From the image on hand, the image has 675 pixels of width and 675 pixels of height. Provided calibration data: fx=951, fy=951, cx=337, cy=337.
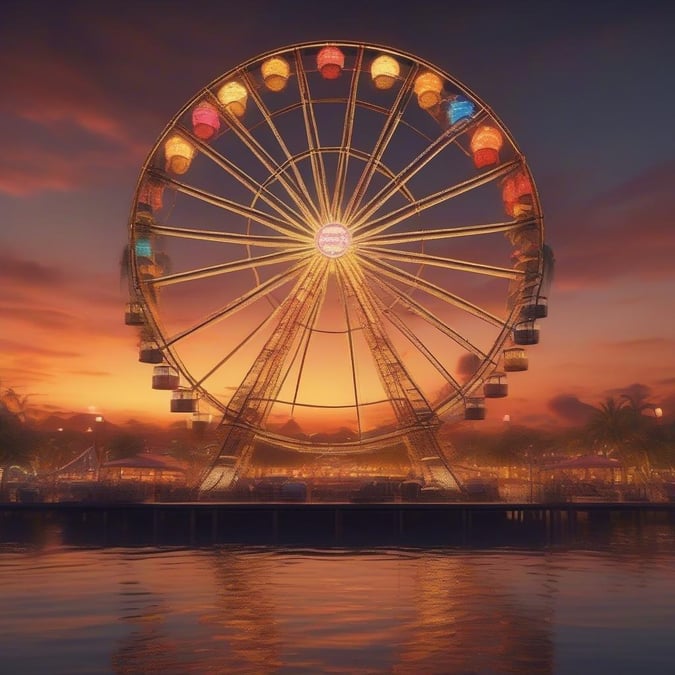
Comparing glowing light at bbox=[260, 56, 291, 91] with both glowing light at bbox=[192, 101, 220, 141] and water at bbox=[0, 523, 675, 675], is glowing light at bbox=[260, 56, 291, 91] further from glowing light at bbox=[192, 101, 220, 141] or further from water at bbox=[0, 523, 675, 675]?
water at bbox=[0, 523, 675, 675]

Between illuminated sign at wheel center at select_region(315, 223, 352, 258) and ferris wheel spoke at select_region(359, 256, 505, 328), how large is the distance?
1254 millimetres

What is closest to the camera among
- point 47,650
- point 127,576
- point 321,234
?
point 47,650

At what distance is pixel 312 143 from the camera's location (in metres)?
43.7

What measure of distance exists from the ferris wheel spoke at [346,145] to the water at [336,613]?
606 inches

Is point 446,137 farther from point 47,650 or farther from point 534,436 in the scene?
point 534,436

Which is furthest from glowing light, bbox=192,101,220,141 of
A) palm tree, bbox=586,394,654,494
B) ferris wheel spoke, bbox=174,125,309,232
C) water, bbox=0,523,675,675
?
palm tree, bbox=586,394,654,494

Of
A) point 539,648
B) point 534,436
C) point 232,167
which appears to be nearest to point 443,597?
point 539,648

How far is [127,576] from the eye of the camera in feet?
96.3

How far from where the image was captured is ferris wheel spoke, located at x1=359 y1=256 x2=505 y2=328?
1689 inches

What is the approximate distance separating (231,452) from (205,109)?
52.8 feet

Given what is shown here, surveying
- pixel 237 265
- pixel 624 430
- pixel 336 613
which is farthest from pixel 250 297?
pixel 624 430

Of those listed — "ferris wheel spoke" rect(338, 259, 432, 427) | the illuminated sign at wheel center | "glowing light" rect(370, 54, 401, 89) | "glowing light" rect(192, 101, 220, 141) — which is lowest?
"ferris wheel spoke" rect(338, 259, 432, 427)

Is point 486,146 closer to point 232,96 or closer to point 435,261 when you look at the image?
point 435,261

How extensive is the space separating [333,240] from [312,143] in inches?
197
